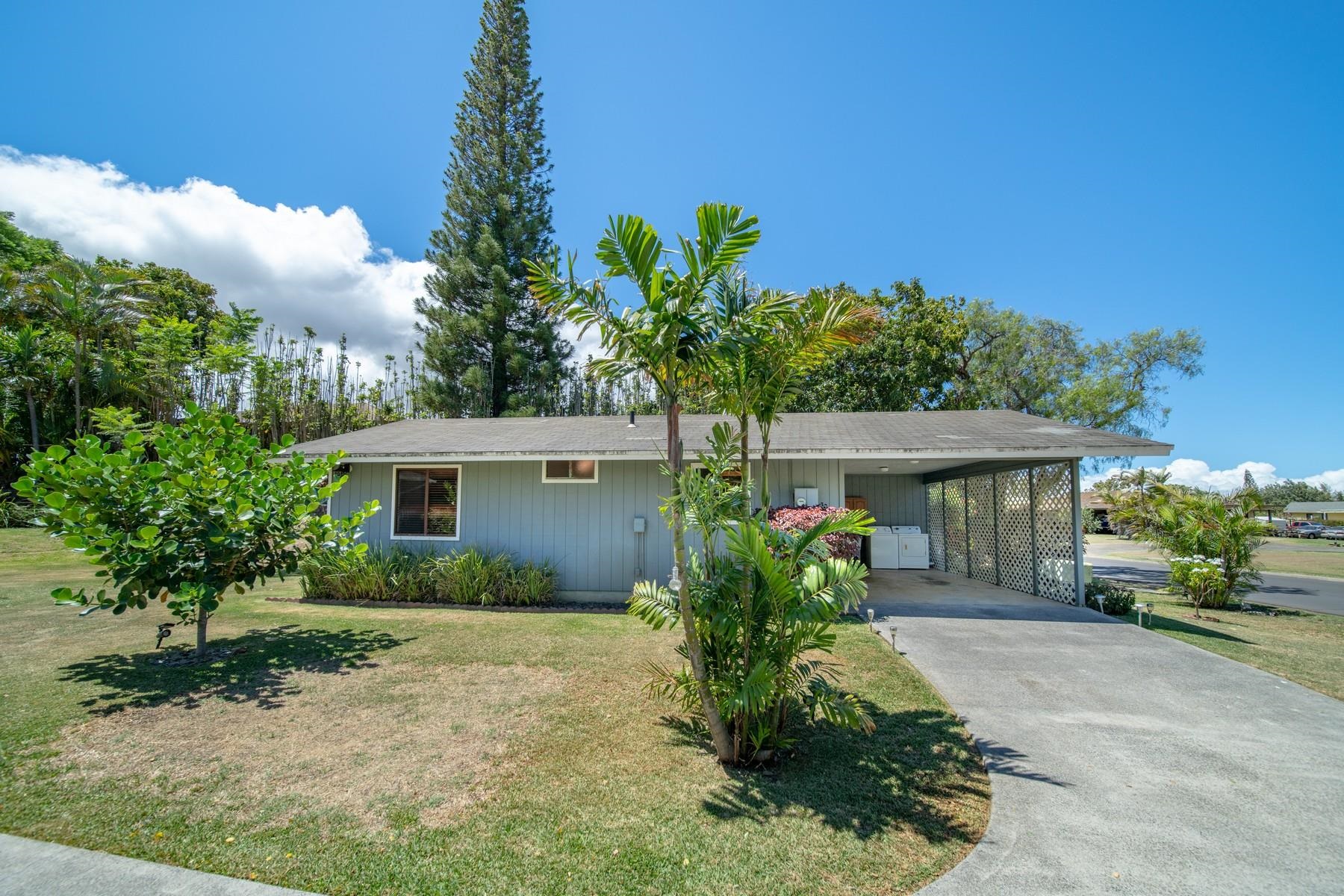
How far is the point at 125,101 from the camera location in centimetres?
945

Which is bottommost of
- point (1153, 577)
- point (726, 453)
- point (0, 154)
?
point (1153, 577)

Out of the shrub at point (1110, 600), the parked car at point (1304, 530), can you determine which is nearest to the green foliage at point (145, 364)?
the shrub at point (1110, 600)

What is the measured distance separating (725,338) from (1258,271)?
66.9 feet

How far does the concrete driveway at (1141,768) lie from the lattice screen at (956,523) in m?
6.30

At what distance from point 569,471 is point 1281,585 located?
16.7 meters

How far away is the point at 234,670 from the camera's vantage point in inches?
218

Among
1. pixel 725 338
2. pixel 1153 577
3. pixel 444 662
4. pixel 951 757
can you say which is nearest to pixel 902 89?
pixel 725 338

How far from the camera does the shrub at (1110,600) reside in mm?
8531

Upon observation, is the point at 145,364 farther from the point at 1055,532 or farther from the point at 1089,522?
the point at 1089,522

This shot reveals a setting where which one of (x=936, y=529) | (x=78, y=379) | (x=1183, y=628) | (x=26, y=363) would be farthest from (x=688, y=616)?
(x=26, y=363)

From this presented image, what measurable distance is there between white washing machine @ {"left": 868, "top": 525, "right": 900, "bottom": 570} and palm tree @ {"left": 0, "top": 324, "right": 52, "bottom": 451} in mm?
23994

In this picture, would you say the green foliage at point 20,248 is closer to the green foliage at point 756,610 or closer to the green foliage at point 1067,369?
the green foliage at point 756,610

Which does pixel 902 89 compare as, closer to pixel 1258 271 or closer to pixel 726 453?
pixel 726 453

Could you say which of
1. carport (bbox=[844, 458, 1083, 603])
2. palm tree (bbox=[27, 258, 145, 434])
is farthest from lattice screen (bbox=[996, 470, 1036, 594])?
palm tree (bbox=[27, 258, 145, 434])
